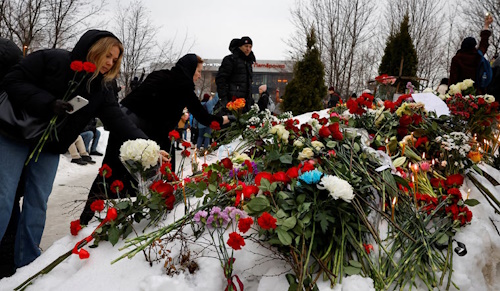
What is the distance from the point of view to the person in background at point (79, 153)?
7305 mm

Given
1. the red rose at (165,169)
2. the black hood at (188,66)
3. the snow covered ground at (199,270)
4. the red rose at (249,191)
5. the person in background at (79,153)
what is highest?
the black hood at (188,66)

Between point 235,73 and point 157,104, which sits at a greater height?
point 235,73

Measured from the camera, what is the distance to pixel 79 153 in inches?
303

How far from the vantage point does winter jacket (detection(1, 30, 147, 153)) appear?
215 cm

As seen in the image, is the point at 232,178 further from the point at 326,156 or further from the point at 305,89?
the point at 305,89

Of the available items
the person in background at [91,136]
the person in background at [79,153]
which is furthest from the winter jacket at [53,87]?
the person in background at [91,136]

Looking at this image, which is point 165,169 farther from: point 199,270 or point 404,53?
point 404,53

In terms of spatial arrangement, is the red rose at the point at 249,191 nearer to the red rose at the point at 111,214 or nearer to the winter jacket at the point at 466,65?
the red rose at the point at 111,214

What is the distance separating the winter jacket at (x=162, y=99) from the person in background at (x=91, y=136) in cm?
529

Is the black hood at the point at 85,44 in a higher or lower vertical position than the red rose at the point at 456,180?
higher

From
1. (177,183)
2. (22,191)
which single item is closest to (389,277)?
(177,183)

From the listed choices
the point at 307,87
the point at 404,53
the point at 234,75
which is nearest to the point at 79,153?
the point at 234,75

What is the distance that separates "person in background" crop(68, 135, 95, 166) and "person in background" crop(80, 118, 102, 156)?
0.43m

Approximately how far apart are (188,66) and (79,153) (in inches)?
214
